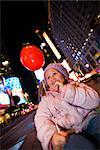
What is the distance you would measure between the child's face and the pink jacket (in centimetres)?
10

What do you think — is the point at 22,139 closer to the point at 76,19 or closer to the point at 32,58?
the point at 32,58

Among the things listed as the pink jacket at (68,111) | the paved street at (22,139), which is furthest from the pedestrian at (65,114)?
the paved street at (22,139)

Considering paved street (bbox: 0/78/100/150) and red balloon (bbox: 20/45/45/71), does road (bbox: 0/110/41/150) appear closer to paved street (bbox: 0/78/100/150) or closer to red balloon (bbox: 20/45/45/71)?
paved street (bbox: 0/78/100/150)

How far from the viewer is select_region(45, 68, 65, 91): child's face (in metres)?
2.00

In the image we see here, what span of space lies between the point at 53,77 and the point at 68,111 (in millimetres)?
339

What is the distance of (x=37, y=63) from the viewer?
188 inches

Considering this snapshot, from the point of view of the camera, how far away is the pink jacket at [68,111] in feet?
5.75

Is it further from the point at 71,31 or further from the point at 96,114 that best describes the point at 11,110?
the point at 96,114

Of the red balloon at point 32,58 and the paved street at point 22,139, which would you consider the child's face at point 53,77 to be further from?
the red balloon at point 32,58

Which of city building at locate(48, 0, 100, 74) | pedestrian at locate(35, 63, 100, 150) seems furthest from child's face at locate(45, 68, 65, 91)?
city building at locate(48, 0, 100, 74)

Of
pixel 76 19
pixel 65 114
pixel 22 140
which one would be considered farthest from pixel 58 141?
pixel 76 19

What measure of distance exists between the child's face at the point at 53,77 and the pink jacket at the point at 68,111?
102 mm

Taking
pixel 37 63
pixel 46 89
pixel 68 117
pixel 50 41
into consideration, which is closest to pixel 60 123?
pixel 68 117

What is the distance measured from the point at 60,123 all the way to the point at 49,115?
5.1 inches
